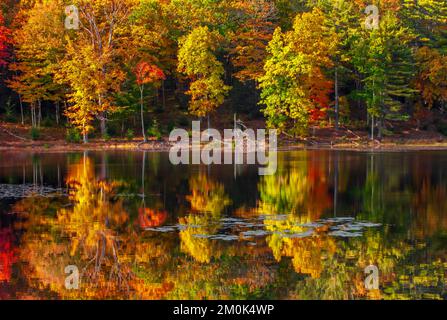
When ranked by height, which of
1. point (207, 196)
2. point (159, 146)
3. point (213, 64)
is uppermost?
point (213, 64)

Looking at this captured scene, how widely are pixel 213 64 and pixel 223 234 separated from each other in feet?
140

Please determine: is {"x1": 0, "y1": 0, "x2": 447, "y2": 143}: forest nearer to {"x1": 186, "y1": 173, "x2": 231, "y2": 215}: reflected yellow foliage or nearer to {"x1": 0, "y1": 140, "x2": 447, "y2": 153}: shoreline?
{"x1": 0, "y1": 140, "x2": 447, "y2": 153}: shoreline

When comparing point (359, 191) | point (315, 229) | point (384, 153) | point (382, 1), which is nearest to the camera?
point (315, 229)

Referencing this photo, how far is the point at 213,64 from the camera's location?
62.3m

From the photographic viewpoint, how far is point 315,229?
21688 mm

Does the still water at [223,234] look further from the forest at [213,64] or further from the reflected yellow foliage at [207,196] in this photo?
the forest at [213,64]

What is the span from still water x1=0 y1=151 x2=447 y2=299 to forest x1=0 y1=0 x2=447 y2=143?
23.0 metres

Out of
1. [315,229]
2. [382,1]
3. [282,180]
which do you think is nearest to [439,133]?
[382,1]

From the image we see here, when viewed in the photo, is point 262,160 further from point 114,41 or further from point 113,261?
point 113,261

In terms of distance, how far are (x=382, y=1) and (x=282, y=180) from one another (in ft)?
137

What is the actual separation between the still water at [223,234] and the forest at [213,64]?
22990 mm

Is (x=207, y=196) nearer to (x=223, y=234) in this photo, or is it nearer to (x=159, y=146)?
(x=223, y=234)

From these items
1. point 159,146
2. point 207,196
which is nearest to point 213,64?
point 159,146

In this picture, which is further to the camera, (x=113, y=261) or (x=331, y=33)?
(x=331, y=33)
